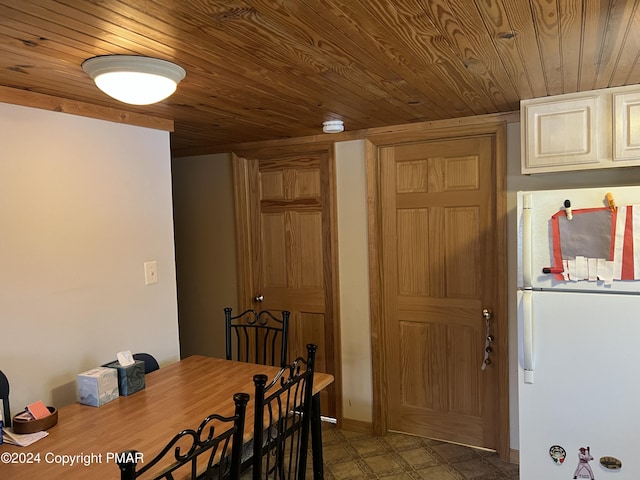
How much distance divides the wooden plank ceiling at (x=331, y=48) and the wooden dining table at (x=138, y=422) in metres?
1.32

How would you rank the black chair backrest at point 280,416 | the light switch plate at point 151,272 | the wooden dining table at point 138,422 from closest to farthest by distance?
1. the wooden dining table at point 138,422
2. the black chair backrest at point 280,416
3. the light switch plate at point 151,272

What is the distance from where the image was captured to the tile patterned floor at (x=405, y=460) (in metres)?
2.85

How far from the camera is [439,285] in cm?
317

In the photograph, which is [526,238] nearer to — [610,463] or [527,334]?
[527,334]

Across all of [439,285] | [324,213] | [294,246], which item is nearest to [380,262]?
[439,285]

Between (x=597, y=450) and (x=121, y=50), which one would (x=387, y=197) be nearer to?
(x=597, y=450)

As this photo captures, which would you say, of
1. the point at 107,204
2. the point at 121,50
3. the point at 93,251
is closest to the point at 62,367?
the point at 93,251

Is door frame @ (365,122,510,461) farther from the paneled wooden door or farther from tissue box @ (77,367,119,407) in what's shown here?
tissue box @ (77,367,119,407)

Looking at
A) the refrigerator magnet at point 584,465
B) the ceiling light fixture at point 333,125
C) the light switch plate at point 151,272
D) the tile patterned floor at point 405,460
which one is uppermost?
the ceiling light fixture at point 333,125

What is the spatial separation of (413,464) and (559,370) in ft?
3.94

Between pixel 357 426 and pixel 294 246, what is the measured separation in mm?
1372

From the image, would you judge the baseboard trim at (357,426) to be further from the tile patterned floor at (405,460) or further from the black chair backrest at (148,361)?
the black chair backrest at (148,361)

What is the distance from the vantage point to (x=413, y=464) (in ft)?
9.75

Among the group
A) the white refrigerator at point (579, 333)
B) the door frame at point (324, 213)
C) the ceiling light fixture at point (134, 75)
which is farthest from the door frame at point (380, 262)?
the ceiling light fixture at point (134, 75)
